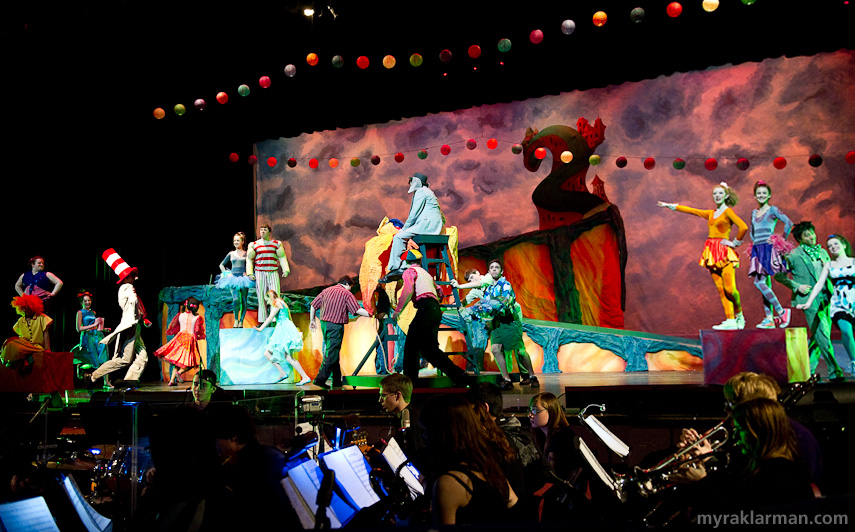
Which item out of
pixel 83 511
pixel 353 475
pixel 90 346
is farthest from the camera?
pixel 90 346

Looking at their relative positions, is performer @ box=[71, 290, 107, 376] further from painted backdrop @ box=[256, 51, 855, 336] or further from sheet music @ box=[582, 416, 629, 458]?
sheet music @ box=[582, 416, 629, 458]

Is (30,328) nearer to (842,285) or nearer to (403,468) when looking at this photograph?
(403,468)

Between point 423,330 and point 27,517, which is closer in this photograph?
point 27,517

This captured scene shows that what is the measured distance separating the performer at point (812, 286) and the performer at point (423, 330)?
3.45 m

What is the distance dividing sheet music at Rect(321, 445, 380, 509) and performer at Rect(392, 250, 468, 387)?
3481mm

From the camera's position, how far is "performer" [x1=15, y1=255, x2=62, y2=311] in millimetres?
10195

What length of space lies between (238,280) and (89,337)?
2469 mm

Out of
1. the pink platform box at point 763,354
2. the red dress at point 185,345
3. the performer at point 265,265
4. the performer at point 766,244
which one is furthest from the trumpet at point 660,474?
the red dress at point 185,345

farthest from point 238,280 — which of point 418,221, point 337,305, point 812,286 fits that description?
point 812,286

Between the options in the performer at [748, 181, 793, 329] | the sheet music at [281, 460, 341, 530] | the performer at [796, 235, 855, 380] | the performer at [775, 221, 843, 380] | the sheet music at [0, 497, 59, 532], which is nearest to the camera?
the sheet music at [0, 497, 59, 532]

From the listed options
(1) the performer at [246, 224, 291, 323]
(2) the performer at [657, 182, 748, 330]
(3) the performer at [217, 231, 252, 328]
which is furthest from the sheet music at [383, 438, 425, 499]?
(3) the performer at [217, 231, 252, 328]

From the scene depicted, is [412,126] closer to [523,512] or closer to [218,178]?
[218,178]

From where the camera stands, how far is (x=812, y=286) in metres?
7.32

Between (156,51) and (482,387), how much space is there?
7.94 meters
